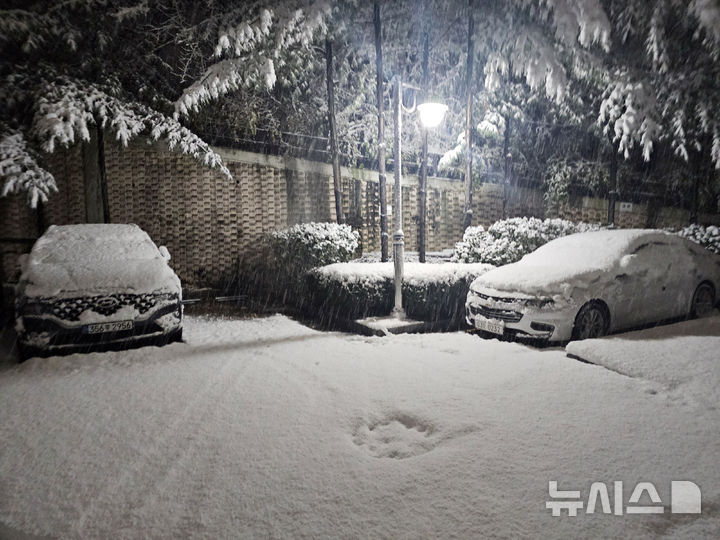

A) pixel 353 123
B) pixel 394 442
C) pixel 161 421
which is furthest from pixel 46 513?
pixel 353 123

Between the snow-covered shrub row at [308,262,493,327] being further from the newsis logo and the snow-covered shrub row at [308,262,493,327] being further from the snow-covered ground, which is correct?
the newsis logo

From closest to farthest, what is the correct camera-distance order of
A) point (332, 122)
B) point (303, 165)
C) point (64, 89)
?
point (64, 89), point (332, 122), point (303, 165)

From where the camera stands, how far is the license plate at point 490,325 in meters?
6.61

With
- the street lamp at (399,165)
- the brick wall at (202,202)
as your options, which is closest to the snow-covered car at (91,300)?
the street lamp at (399,165)

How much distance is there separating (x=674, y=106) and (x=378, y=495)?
34.8ft

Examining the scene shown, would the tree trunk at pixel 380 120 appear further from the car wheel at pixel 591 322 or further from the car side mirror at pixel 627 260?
the car wheel at pixel 591 322

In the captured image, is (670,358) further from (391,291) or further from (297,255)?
(297,255)

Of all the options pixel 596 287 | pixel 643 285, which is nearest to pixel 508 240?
pixel 643 285

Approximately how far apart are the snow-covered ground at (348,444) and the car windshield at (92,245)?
5.32ft

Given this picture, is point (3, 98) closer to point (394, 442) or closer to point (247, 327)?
point (247, 327)

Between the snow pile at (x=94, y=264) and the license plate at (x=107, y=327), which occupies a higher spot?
the snow pile at (x=94, y=264)

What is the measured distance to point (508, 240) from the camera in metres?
10.6

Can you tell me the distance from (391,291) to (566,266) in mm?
2891

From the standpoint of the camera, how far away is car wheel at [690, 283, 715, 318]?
7.65 metres
